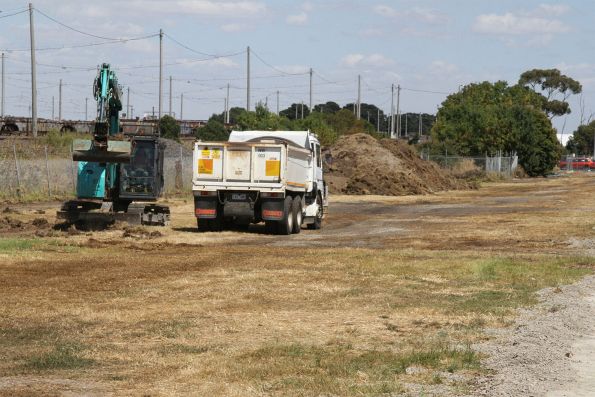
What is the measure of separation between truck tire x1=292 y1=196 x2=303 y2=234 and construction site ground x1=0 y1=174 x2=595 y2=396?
1.94 metres

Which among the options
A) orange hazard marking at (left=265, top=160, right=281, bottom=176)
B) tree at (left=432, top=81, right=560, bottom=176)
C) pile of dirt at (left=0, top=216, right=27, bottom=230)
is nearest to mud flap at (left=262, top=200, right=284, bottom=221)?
orange hazard marking at (left=265, top=160, right=281, bottom=176)

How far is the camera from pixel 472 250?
27.1 meters

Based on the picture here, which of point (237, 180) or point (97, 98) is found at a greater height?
point (97, 98)

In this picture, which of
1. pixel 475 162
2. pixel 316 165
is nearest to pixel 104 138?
pixel 316 165

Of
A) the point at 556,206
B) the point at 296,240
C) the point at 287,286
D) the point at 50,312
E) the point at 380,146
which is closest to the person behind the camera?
the point at 50,312

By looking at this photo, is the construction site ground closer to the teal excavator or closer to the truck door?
the teal excavator

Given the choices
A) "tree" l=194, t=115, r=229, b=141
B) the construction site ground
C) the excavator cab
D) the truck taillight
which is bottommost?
the construction site ground

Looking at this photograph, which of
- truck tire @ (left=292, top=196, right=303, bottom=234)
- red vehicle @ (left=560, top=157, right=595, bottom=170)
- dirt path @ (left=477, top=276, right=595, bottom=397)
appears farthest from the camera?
red vehicle @ (left=560, top=157, right=595, bottom=170)

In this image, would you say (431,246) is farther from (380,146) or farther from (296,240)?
(380,146)

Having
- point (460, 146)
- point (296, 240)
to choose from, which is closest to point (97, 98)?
point (296, 240)

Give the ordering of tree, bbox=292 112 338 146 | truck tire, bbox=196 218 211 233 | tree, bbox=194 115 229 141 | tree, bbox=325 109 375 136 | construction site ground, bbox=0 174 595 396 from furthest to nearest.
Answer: tree, bbox=325 109 375 136 → tree, bbox=292 112 338 146 → tree, bbox=194 115 229 141 → truck tire, bbox=196 218 211 233 → construction site ground, bbox=0 174 595 396

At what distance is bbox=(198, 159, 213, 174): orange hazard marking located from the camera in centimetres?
3167

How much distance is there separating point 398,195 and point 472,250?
3702cm

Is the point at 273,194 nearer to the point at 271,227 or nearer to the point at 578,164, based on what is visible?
the point at 271,227
